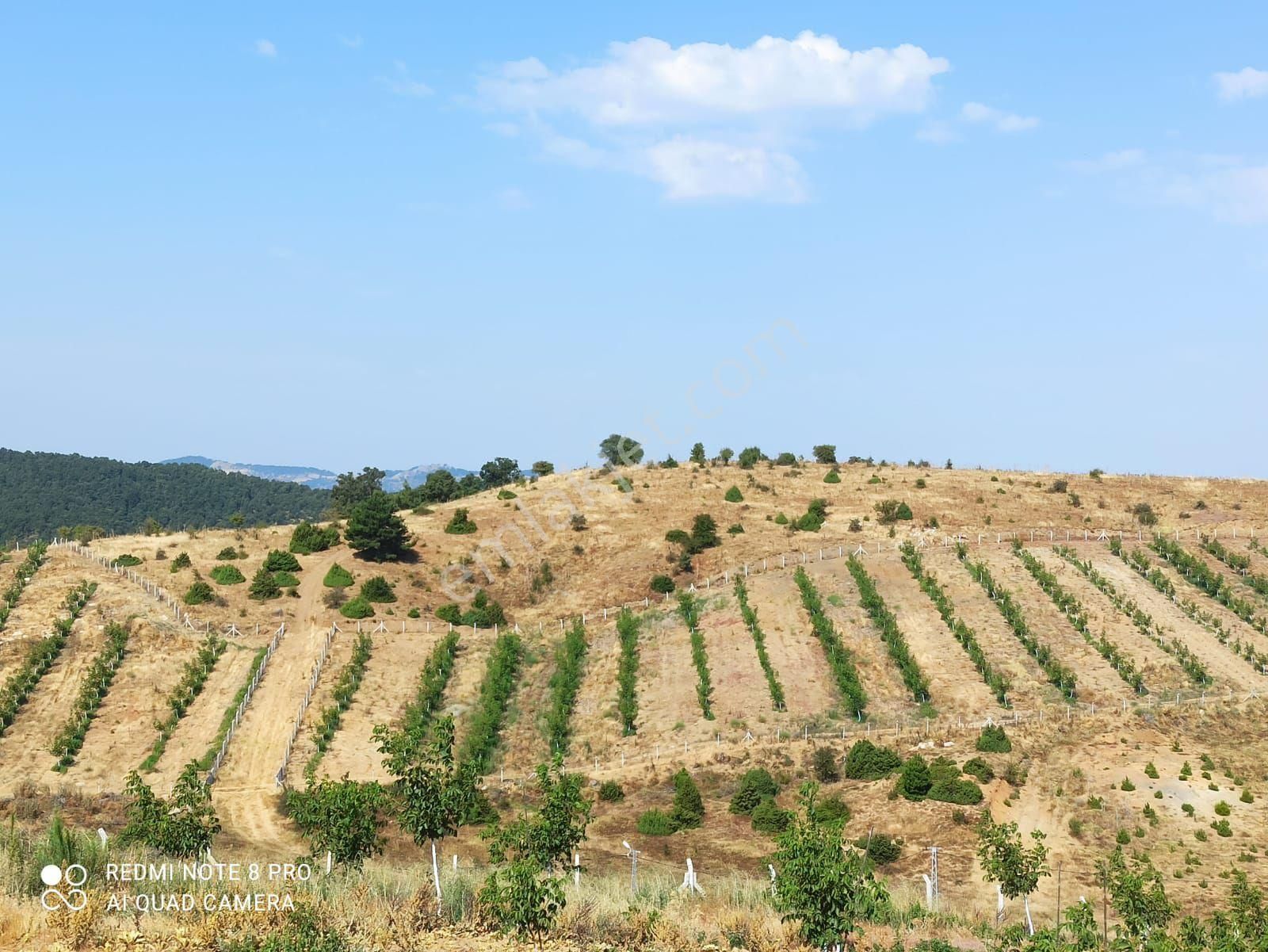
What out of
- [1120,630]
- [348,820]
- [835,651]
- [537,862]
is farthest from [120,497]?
[537,862]

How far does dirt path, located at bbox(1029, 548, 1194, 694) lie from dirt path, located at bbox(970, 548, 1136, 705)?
1528 mm

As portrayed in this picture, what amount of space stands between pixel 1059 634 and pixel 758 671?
16518 millimetres

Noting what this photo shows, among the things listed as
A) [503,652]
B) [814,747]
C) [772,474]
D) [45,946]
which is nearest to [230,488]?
[772,474]

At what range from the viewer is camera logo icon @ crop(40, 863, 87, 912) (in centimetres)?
1809

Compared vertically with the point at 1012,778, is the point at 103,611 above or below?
above

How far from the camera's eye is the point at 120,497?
16525cm

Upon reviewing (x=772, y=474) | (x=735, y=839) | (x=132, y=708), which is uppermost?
(x=772, y=474)

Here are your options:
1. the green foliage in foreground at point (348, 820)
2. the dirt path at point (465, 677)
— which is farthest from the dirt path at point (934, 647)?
the green foliage in foreground at point (348, 820)

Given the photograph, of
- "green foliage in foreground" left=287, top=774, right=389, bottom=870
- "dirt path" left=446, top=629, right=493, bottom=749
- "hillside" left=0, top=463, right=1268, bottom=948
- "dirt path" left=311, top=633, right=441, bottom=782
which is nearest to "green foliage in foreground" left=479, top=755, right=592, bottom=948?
"green foliage in foreground" left=287, top=774, right=389, bottom=870

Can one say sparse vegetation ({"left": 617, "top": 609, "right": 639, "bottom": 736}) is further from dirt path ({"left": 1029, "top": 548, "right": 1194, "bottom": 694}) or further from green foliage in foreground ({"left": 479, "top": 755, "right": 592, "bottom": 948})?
dirt path ({"left": 1029, "top": 548, "right": 1194, "bottom": 694})

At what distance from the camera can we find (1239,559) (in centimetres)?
6253

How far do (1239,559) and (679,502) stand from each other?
3887 centimetres

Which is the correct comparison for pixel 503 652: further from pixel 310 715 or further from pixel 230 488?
pixel 230 488

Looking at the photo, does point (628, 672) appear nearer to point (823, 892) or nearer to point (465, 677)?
point (465, 677)
